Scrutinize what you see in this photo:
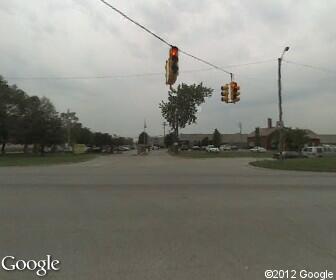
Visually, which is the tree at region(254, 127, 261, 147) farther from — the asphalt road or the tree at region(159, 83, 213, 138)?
the asphalt road

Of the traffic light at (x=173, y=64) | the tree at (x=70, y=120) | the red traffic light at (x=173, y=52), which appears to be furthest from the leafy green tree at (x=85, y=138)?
the red traffic light at (x=173, y=52)

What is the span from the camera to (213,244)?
7.86 metres

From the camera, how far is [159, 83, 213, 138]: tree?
104 m

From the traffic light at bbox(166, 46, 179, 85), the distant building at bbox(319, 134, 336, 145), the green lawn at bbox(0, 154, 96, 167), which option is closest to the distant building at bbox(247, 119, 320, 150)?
the distant building at bbox(319, 134, 336, 145)

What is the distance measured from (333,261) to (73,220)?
524 cm

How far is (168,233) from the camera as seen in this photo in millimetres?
8703

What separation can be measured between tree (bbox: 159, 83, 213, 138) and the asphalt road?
8927 cm

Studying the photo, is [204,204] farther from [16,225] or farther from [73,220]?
[16,225]

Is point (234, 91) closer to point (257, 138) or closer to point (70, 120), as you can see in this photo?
point (70, 120)

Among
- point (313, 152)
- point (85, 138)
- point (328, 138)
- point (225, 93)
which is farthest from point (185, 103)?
point (328, 138)

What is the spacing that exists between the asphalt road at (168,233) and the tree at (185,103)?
293ft

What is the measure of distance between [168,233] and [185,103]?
314 feet

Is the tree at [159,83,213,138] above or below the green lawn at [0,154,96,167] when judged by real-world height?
above

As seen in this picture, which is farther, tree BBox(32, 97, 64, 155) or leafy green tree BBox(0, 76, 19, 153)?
leafy green tree BBox(0, 76, 19, 153)
